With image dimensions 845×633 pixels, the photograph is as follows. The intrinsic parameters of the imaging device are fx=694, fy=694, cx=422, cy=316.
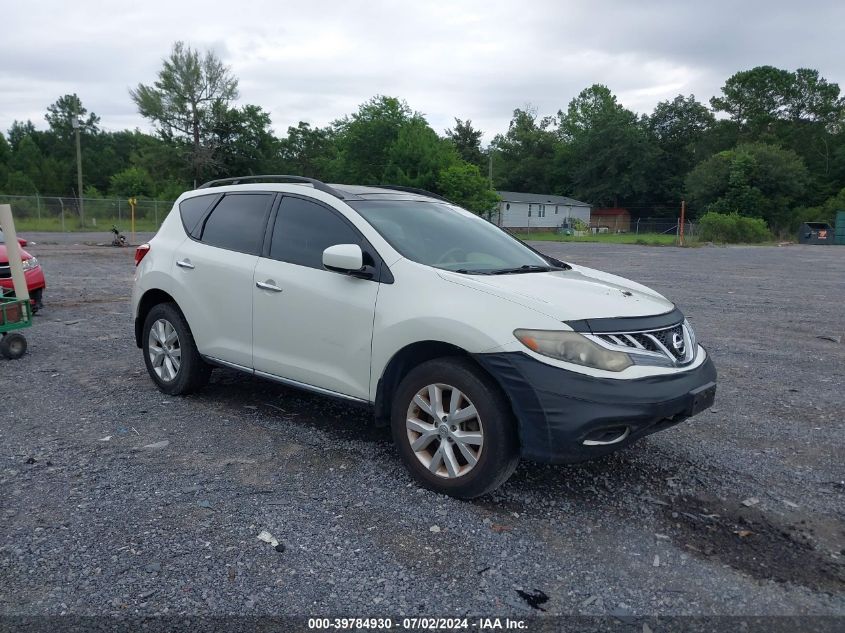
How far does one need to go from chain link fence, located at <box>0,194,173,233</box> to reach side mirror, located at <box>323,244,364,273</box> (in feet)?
133

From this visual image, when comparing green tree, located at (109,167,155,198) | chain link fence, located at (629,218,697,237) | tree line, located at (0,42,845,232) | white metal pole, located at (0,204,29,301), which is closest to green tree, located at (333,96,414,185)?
tree line, located at (0,42,845,232)

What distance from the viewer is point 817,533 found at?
11.8 ft

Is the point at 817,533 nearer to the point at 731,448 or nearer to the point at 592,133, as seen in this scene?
the point at 731,448

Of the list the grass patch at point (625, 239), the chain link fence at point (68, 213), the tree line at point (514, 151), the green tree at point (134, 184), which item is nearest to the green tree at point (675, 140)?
the tree line at point (514, 151)

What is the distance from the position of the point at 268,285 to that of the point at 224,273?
56cm

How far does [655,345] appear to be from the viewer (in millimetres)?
3801

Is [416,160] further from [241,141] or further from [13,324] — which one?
[13,324]

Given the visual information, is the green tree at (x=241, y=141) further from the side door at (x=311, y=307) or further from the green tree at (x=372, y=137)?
the side door at (x=311, y=307)

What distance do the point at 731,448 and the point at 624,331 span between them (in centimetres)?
179

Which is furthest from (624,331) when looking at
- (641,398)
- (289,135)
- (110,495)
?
(289,135)

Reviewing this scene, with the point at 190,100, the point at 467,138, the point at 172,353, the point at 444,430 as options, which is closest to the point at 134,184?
the point at 190,100

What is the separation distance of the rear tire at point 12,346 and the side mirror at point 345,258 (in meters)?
4.84

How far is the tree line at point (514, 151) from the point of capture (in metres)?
54.5

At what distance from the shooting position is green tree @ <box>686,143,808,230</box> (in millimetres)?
64375
